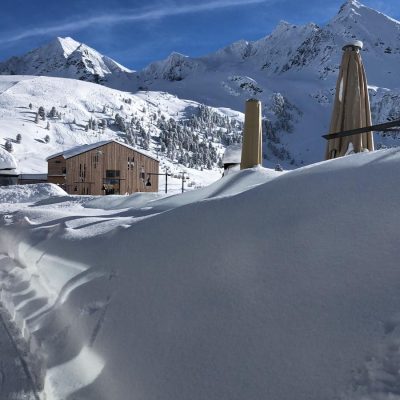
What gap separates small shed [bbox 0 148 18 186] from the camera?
54.6 feet

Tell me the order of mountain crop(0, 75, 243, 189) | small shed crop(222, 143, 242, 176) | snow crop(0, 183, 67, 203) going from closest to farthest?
small shed crop(222, 143, 242, 176) → snow crop(0, 183, 67, 203) → mountain crop(0, 75, 243, 189)

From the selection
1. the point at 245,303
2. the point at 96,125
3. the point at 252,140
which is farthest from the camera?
the point at 96,125

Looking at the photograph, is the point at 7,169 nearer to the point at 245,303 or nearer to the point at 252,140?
the point at 252,140

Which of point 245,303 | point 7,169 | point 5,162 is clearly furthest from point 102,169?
point 245,303

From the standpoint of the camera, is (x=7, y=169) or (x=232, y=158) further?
(x=7, y=169)

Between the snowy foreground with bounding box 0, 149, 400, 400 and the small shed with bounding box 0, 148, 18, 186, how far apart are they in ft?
47.6

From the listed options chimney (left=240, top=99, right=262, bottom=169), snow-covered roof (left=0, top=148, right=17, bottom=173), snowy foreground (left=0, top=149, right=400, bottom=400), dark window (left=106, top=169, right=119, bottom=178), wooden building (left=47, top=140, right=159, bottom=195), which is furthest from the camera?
dark window (left=106, top=169, right=119, bottom=178)

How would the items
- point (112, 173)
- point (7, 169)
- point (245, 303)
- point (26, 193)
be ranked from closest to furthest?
point (245, 303), point (26, 193), point (7, 169), point (112, 173)

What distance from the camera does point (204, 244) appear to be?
108 inches

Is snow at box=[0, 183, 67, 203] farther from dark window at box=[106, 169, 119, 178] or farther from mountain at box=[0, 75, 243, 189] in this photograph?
mountain at box=[0, 75, 243, 189]

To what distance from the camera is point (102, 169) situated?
29.8 meters

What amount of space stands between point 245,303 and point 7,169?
16784 millimetres

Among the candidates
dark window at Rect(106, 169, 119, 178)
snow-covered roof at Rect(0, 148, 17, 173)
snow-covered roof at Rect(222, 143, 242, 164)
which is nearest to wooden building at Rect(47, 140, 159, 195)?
→ dark window at Rect(106, 169, 119, 178)

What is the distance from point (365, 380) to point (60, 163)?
97.1ft
